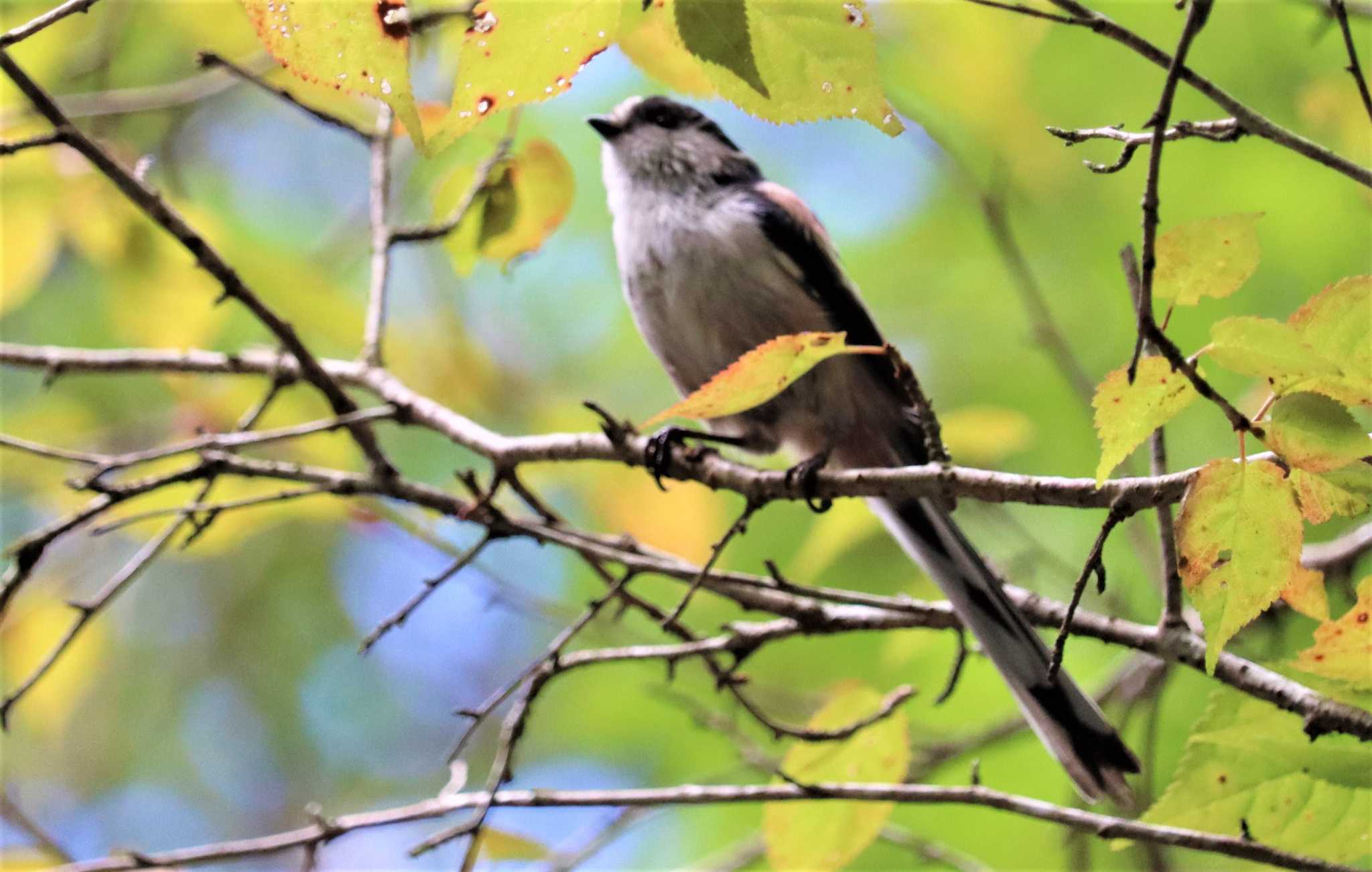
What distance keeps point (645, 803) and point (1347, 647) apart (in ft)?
3.79

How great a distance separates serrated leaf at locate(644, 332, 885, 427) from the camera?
4.42 feet

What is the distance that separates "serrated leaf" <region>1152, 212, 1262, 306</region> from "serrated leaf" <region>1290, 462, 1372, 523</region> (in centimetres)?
22

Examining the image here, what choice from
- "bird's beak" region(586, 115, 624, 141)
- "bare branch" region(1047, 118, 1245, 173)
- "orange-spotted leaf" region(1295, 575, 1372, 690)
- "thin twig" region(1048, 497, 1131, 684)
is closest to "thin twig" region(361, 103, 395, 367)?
"bird's beak" region(586, 115, 624, 141)

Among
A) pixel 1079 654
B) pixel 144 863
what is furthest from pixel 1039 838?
pixel 144 863

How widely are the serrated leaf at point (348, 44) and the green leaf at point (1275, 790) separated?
1.38m

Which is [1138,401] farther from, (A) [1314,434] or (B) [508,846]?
(B) [508,846]

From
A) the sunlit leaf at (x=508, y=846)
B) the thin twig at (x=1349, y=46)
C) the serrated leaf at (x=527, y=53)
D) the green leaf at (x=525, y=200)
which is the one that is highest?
the serrated leaf at (x=527, y=53)

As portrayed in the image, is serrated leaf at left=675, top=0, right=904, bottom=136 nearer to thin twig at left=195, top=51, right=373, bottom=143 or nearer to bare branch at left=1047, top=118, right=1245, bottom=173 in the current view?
bare branch at left=1047, top=118, right=1245, bottom=173

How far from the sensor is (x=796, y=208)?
10.8ft

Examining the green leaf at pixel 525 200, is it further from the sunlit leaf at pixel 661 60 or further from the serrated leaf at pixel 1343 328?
the serrated leaf at pixel 1343 328

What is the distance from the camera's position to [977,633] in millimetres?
2551

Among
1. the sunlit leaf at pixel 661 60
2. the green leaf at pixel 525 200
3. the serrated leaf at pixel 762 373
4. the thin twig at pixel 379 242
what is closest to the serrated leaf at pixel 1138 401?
the serrated leaf at pixel 762 373

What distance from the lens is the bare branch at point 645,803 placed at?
184 centimetres

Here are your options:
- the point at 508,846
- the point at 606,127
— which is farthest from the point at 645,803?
the point at 606,127
